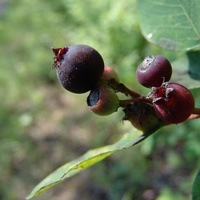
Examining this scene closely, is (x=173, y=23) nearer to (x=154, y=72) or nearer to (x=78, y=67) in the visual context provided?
(x=154, y=72)

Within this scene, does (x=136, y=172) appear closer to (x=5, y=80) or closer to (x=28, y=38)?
(x=5, y=80)

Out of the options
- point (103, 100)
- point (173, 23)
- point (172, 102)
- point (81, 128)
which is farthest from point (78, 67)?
point (81, 128)

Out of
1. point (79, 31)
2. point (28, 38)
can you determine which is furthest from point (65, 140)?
point (28, 38)

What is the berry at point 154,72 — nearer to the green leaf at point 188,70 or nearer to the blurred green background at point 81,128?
the green leaf at point 188,70

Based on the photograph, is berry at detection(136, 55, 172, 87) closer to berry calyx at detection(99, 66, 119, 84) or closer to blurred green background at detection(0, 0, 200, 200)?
berry calyx at detection(99, 66, 119, 84)

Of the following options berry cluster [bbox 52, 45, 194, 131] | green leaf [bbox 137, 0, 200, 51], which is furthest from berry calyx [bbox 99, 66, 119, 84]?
green leaf [bbox 137, 0, 200, 51]
